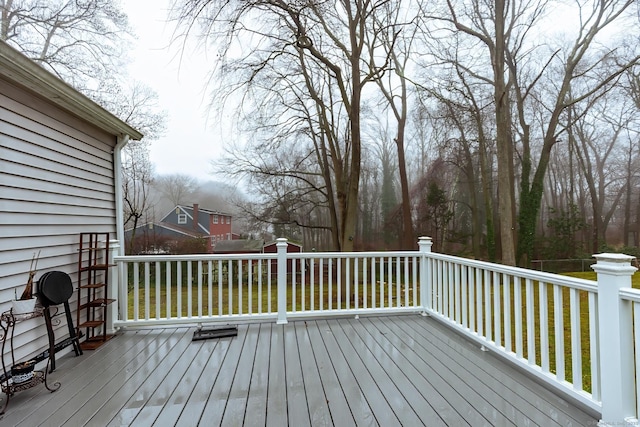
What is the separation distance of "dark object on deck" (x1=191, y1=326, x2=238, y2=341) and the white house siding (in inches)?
46.7

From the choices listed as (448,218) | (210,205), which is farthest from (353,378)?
(448,218)

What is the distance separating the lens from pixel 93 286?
124 inches

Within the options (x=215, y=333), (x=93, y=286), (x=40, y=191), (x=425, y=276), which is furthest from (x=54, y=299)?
(x=425, y=276)

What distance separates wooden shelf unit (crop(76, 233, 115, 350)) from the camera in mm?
3172

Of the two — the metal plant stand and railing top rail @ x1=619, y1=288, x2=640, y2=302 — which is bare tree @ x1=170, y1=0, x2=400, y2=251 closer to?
the metal plant stand

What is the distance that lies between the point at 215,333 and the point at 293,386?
148cm

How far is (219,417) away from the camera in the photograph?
194 centimetres

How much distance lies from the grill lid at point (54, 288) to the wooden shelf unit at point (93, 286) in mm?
287

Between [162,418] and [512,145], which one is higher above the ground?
[512,145]

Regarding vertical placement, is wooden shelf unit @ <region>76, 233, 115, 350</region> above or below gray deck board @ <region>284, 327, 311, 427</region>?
above

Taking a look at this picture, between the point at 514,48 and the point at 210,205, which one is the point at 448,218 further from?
the point at 210,205

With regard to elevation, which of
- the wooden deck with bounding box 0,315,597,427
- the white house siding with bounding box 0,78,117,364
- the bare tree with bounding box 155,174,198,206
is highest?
the bare tree with bounding box 155,174,198,206

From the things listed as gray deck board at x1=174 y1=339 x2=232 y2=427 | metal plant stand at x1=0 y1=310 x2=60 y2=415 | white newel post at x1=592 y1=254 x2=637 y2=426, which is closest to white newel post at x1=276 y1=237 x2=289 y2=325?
gray deck board at x1=174 y1=339 x2=232 y2=427

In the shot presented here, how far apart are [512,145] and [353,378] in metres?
13.5
